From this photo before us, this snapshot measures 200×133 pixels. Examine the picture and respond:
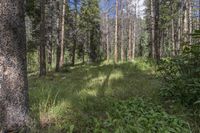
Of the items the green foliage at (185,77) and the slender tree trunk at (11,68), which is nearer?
the slender tree trunk at (11,68)

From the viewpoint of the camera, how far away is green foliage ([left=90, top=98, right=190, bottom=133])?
3.71 metres

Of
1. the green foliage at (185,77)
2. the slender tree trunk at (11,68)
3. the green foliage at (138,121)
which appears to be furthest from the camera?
the green foliage at (185,77)

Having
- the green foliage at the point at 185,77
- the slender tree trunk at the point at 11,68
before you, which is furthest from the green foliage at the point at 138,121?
the slender tree trunk at the point at 11,68

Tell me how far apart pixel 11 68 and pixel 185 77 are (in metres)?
3.52

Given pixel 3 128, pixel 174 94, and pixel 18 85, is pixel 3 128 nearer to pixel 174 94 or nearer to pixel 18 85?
pixel 18 85

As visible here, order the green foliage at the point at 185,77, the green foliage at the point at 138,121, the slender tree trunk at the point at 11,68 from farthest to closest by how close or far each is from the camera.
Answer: the green foliage at the point at 185,77 → the green foliage at the point at 138,121 → the slender tree trunk at the point at 11,68

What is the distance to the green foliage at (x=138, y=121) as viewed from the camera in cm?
371

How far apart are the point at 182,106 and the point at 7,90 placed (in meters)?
3.28

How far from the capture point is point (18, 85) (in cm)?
364

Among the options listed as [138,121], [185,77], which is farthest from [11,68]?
[185,77]

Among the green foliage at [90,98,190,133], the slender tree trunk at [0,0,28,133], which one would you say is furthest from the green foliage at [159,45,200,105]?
the slender tree trunk at [0,0,28,133]

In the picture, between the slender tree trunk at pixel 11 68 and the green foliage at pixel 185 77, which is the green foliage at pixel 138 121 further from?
the slender tree trunk at pixel 11 68

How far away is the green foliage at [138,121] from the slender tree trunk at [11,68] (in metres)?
1.16

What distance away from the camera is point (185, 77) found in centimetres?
534
